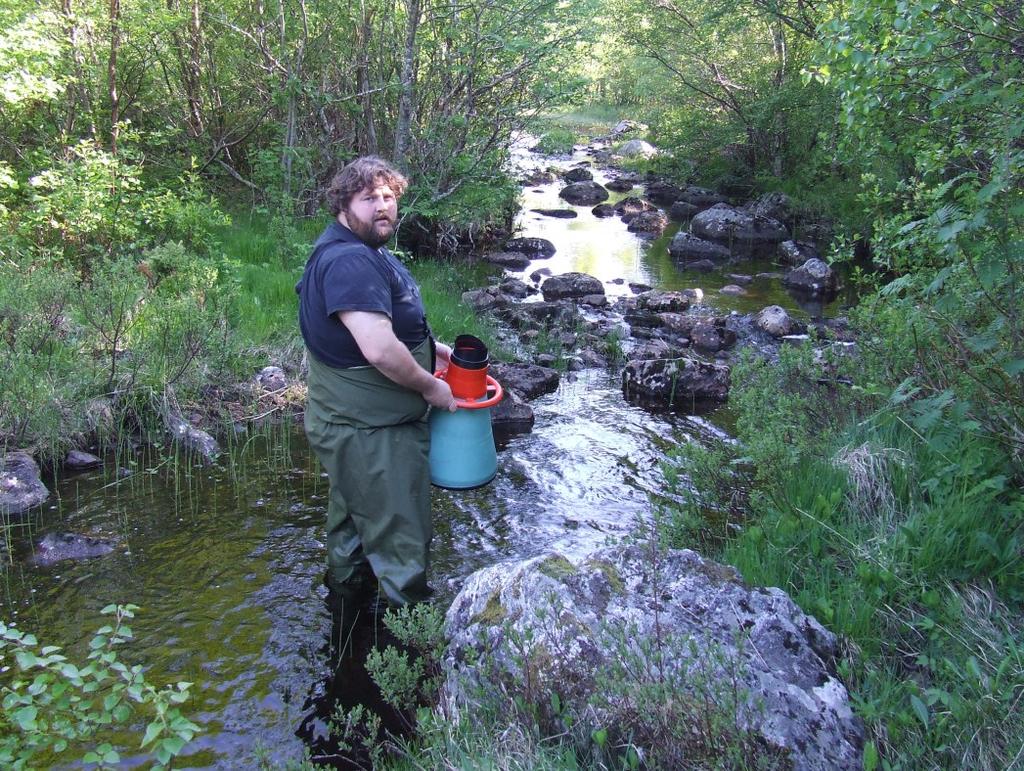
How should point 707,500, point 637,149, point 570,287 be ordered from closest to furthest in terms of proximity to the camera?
point 707,500 → point 570,287 → point 637,149

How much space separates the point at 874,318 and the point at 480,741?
4.04m

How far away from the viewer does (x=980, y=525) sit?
3.61m

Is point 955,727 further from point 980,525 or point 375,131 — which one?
point 375,131

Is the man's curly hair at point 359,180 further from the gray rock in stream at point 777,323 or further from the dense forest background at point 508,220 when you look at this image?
the gray rock in stream at point 777,323

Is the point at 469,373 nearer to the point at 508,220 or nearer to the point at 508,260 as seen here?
the point at 508,260

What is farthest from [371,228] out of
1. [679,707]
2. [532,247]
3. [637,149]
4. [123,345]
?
[637,149]

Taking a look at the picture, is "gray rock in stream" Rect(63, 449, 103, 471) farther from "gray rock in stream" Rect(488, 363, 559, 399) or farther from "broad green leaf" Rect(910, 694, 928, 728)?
"broad green leaf" Rect(910, 694, 928, 728)

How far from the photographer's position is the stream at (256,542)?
3857 mm

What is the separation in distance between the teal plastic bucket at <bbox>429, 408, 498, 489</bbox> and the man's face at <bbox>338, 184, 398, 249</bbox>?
98 centimetres

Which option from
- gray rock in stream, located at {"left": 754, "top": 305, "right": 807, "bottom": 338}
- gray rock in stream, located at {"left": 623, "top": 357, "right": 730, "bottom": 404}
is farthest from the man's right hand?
gray rock in stream, located at {"left": 754, "top": 305, "right": 807, "bottom": 338}

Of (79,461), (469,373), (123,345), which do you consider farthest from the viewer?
(123,345)

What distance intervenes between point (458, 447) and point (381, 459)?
447mm

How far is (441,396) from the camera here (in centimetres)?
406

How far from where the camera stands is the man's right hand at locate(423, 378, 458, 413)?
4020 mm
